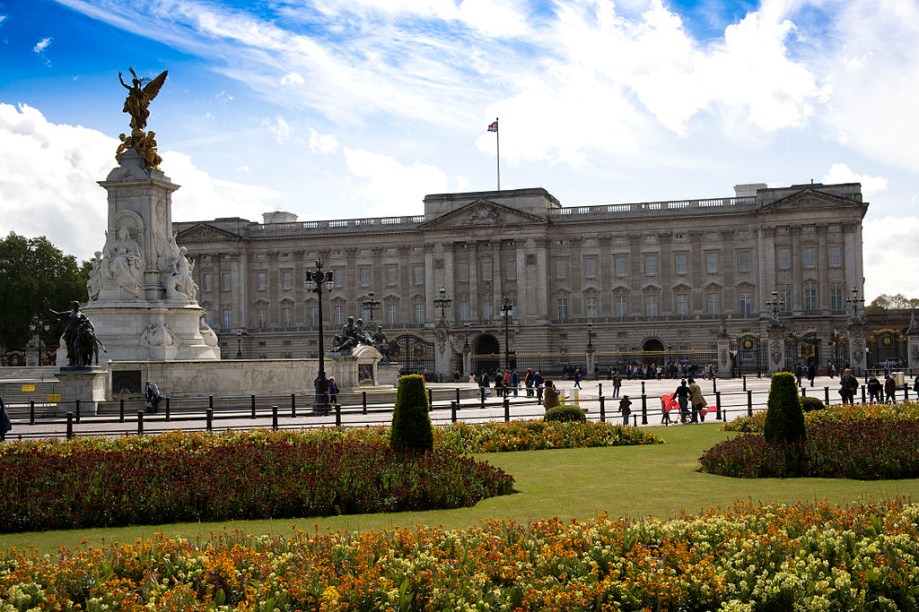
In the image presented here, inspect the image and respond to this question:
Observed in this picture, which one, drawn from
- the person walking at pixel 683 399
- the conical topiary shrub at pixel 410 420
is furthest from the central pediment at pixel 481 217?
the conical topiary shrub at pixel 410 420

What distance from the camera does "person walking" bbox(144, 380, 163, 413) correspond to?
1256 inches

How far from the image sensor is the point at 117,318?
36.6 m

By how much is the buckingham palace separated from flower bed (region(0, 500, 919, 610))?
235ft

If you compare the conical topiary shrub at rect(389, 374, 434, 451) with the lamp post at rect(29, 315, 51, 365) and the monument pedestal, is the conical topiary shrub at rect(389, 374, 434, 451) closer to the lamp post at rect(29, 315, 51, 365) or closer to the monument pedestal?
the monument pedestal

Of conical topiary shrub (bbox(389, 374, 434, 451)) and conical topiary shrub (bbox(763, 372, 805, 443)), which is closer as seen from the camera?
conical topiary shrub (bbox(389, 374, 434, 451))

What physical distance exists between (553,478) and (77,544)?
24.9 feet

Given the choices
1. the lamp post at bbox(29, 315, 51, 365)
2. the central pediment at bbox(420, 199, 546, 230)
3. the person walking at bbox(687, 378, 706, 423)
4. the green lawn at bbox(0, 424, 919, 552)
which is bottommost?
the green lawn at bbox(0, 424, 919, 552)

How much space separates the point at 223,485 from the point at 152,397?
1917 cm

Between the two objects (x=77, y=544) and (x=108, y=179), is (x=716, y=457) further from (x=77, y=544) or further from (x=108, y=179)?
(x=108, y=179)

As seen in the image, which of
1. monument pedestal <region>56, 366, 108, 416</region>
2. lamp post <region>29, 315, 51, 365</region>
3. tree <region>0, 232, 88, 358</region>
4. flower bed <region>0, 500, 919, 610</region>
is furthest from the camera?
tree <region>0, 232, 88, 358</region>

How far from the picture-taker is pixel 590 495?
14.8 meters

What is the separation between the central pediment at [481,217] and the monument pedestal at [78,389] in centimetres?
6502

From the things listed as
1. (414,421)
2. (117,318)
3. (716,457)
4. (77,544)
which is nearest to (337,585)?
(77,544)

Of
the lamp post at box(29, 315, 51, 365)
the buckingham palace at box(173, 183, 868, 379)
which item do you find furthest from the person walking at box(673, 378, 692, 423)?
the lamp post at box(29, 315, 51, 365)
